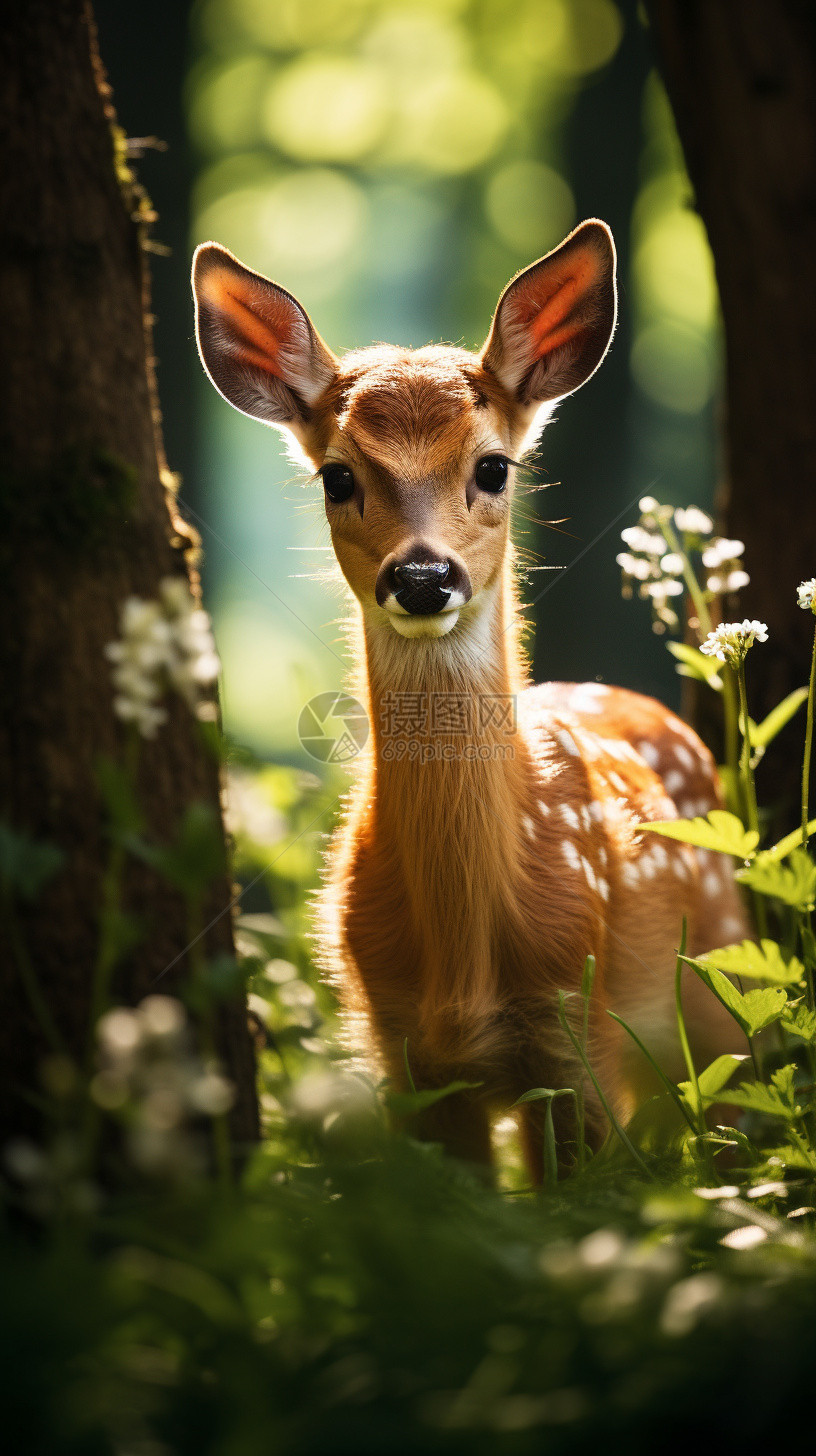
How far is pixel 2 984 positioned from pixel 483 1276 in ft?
2.55

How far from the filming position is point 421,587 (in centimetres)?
227

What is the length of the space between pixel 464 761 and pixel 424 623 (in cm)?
39

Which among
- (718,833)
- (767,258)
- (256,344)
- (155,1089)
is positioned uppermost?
(767,258)

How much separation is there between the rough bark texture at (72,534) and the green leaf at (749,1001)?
0.81 metres

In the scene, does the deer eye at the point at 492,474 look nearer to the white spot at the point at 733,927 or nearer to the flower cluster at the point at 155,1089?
the white spot at the point at 733,927

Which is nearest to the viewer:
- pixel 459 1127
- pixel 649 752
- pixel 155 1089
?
pixel 155 1089

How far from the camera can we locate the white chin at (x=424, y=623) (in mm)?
2363

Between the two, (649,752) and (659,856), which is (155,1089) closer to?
(659,856)

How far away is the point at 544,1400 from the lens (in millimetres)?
979

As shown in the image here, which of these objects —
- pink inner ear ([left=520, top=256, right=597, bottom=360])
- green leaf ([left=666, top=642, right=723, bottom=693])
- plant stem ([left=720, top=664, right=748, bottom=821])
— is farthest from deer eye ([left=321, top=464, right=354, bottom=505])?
plant stem ([left=720, top=664, right=748, bottom=821])

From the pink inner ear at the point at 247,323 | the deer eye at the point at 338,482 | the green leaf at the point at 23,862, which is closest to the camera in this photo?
the green leaf at the point at 23,862

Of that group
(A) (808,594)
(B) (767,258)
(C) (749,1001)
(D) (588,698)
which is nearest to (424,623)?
(A) (808,594)

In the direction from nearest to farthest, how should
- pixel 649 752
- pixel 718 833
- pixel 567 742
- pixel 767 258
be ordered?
1. pixel 718 833
2. pixel 567 742
3. pixel 767 258
4. pixel 649 752
